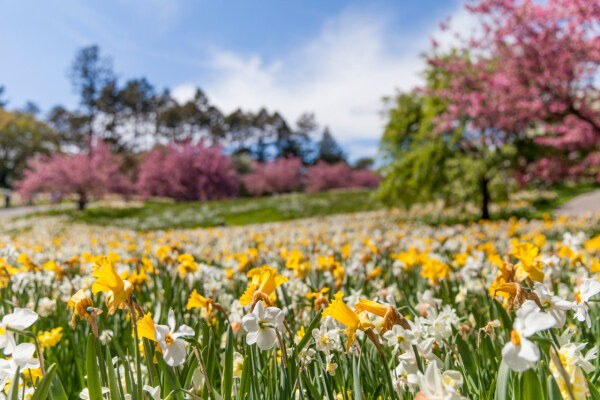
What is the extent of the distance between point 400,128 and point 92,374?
12068 millimetres

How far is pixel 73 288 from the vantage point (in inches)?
101

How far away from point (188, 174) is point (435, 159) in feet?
82.3

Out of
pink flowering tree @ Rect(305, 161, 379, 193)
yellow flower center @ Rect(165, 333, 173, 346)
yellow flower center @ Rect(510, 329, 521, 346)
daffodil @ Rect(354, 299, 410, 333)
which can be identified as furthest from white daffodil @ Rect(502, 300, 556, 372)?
pink flowering tree @ Rect(305, 161, 379, 193)

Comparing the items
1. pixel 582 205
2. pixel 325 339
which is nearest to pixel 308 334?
pixel 325 339

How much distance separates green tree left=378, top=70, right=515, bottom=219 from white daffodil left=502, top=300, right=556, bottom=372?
31.9 feet

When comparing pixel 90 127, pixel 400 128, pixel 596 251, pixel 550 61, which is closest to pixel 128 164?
pixel 90 127

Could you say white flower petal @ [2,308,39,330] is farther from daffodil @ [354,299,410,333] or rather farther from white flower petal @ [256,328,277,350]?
daffodil @ [354,299,410,333]

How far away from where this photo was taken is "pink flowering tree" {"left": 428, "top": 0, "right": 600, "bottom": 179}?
6965mm

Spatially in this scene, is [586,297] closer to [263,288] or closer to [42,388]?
[263,288]

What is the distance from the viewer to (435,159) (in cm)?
1077

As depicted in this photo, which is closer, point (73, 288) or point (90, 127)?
point (73, 288)

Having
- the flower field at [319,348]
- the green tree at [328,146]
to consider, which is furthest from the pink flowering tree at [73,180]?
the green tree at [328,146]

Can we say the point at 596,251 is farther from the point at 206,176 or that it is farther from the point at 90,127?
the point at 90,127

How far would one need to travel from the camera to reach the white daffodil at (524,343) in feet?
2.47
